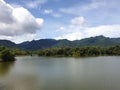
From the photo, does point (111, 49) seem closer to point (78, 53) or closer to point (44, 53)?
point (78, 53)

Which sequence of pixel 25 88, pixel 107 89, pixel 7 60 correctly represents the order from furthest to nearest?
pixel 7 60 → pixel 25 88 → pixel 107 89

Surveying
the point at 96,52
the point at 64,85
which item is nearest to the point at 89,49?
the point at 96,52

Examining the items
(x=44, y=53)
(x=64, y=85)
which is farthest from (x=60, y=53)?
(x=64, y=85)

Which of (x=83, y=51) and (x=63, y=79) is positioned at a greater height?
(x=83, y=51)

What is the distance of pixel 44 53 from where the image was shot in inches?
5773

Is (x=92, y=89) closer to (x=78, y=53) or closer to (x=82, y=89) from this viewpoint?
(x=82, y=89)

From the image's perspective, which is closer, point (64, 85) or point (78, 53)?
point (64, 85)

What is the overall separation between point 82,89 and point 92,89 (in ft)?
4.15

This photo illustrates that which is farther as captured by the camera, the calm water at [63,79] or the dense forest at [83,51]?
the dense forest at [83,51]

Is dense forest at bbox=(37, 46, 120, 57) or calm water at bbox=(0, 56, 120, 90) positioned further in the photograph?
dense forest at bbox=(37, 46, 120, 57)

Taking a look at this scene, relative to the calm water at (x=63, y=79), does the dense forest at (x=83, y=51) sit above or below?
above

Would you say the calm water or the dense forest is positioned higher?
the dense forest

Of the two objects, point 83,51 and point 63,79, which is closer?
point 63,79

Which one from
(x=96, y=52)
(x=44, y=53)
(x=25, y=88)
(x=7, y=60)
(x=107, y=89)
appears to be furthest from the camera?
(x=44, y=53)
